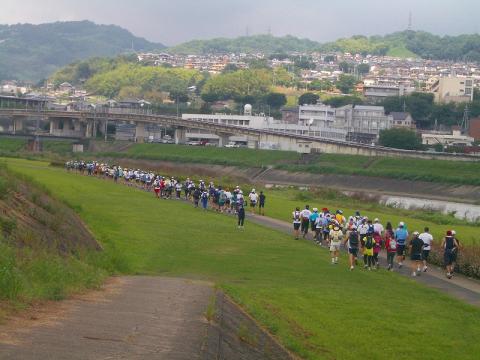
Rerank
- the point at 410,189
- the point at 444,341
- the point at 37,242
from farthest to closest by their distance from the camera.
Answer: the point at 410,189, the point at 37,242, the point at 444,341

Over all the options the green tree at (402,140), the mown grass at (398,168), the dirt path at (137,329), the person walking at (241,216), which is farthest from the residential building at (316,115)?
the dirt path at (137,329)

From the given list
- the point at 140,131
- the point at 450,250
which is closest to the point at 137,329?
the point at 450,250

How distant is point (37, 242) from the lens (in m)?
21.2

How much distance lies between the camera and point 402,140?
384 feet

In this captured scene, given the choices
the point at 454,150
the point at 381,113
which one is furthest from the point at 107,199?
the point at 381,113

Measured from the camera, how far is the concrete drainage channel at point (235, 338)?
14211 mm

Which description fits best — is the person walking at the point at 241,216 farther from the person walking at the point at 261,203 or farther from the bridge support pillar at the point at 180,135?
the bridge support pillar at the point at 180,135

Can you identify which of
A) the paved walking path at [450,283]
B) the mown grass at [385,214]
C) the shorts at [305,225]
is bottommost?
the mown grass at [385,214]

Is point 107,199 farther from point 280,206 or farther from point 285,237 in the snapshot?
point 285,237

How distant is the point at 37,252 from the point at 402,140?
328 feet

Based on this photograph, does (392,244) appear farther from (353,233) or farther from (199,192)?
(199,192)

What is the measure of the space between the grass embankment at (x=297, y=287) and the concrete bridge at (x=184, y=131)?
6129cm

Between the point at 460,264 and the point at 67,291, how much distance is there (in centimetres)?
1586

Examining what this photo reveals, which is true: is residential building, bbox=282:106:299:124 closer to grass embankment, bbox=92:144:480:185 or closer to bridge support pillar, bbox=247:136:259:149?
bridge support pillar, bbox=247:136:259:149
